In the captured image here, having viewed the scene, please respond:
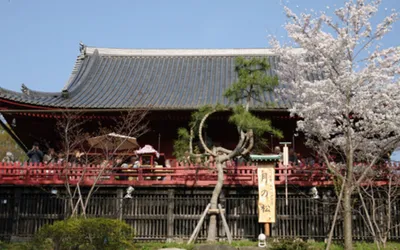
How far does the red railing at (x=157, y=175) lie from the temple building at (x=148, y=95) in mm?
2916

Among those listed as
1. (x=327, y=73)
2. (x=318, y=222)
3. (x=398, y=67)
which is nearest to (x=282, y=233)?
(x=318, y=222)

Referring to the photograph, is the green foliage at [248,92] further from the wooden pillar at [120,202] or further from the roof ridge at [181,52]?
the roof ridge at [181,52]

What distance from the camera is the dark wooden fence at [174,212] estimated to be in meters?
14.9

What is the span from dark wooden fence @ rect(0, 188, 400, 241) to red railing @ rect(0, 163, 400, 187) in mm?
273

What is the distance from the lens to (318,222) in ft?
48.7

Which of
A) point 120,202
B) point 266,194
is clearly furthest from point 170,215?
point 266,194

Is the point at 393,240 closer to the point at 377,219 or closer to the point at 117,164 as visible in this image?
the point at 377,219

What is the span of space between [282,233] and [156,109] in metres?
6.75

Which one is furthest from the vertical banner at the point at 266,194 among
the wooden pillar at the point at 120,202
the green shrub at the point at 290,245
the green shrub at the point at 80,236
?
the green shrub at the point at 80,236

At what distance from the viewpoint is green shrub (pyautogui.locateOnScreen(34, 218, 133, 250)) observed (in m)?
10.8

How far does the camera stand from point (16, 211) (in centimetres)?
1548

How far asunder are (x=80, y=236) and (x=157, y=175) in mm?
5090

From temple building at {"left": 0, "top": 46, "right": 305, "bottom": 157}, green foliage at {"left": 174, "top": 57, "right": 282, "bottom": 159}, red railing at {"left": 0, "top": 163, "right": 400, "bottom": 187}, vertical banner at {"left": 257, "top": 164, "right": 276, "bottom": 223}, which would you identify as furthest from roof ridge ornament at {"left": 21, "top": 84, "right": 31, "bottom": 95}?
vertical banner at {"left": 257, "top": 164, "right": 276, "bottom": 223}

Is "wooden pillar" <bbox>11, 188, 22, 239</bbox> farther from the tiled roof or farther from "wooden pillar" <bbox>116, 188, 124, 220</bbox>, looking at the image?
the tiled roof
